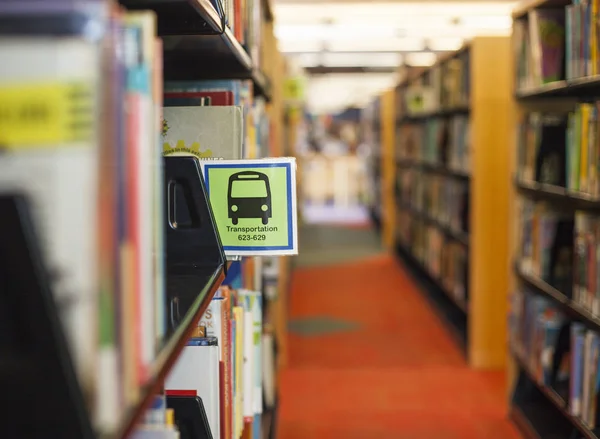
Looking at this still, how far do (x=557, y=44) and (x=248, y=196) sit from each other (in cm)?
191

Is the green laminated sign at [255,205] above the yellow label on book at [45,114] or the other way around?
the other way around

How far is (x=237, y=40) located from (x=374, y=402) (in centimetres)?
233

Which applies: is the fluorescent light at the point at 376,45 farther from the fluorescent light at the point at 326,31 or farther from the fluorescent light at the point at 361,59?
the fluorescent light at the point at 361,59

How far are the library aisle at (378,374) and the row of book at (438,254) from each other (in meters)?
0.30

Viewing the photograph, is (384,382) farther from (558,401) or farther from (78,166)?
(78,166)

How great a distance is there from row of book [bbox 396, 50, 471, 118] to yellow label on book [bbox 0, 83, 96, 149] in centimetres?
394

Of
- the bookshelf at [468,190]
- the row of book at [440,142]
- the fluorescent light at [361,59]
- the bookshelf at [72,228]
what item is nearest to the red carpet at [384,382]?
the bookshelf at [468,190]

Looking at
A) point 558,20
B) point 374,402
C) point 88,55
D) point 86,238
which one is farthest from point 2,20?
point 374,402

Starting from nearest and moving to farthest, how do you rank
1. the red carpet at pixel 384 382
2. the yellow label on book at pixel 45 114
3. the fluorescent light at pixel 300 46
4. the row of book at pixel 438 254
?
the yellow label on book at pixel 45 114 → the red carpet at pixel 384 382 → the row of book at pixel 438 254 → the fluorescent light at pixel 300 46

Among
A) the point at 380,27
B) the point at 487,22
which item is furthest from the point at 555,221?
the point at 380,27

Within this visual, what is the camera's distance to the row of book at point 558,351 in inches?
93.0

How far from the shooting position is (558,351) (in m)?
2.77

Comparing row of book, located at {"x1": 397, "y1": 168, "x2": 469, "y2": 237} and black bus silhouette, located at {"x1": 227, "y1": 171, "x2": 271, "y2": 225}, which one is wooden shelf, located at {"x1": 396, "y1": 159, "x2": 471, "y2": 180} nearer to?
row of book, located at {"x1": 397, "y1": 168, "x2": 469, "y2": 237}

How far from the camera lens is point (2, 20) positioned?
553 millimetres
